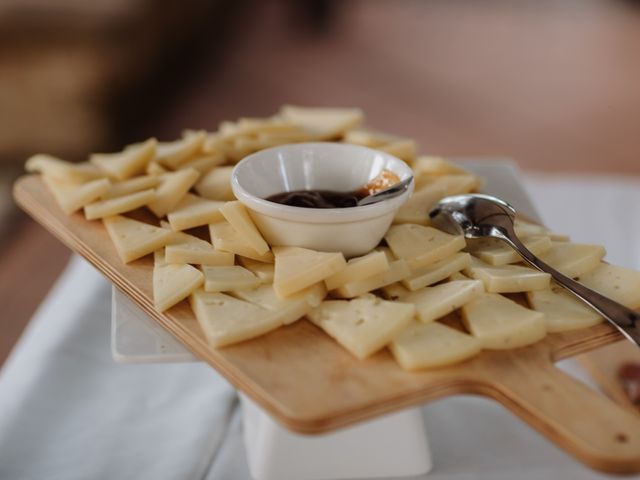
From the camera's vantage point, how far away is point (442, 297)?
2.92ft

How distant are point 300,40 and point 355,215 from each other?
3769 mm

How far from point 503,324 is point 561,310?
3.6 inches

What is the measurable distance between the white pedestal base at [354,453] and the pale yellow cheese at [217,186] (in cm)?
32

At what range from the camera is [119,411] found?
3.68 feet

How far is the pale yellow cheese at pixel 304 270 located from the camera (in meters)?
0.88

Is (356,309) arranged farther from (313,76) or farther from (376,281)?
(313,76)

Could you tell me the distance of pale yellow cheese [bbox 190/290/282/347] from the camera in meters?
0.83

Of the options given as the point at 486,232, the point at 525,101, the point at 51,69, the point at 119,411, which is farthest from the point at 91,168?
the point at 525,101

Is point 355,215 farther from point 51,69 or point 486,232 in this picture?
point 51,69

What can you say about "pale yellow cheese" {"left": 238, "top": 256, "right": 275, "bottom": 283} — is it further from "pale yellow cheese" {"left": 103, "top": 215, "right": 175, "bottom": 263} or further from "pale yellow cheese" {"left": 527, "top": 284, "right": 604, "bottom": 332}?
"pale yellow cheese" {"left": 527, "top": 284, "right": 604, "bottom": 332}

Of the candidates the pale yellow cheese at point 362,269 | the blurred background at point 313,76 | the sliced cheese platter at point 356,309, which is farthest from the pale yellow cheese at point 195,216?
the blurred background at point 313,76

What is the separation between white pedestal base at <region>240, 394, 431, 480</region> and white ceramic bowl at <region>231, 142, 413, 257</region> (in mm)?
227

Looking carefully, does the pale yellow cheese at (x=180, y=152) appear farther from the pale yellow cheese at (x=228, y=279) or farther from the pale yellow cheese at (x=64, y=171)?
the pale yellow cheese at (x=228, y=279)

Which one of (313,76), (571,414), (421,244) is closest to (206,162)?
(421,244)
